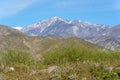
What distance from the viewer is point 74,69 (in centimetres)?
3028

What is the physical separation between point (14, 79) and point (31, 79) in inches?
55.2

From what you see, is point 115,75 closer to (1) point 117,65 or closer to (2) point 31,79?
(1) point 117,65

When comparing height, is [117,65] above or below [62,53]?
below

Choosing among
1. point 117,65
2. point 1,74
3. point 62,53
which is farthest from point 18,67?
point 62,53

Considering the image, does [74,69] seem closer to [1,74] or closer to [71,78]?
[71,78]

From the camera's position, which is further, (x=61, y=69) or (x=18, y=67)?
(x=18, y=67)

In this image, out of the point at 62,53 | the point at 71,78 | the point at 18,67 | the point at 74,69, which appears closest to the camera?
the point at 71,78

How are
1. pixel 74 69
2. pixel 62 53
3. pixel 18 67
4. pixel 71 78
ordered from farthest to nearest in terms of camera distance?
pixel 62 53 < pixel 18 67 < pixel 74 69 < pixel 71 78

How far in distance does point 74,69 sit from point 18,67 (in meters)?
6.35

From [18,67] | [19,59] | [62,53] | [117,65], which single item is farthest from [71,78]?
[19,59]

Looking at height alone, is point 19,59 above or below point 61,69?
above

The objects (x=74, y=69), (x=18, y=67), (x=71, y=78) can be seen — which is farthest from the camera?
(x=18, y=67)

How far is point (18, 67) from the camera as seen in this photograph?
112 feet

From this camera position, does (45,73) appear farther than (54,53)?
No
